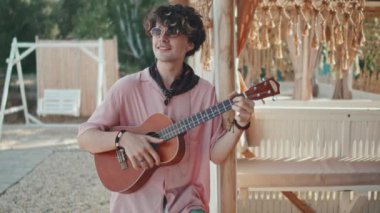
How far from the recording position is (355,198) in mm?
3467

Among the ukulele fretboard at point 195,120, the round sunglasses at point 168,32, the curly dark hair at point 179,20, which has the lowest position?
the ukulele fretboard at point 195,120

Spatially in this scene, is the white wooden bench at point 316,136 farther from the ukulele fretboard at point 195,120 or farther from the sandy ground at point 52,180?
the sandy ground at point 52,180

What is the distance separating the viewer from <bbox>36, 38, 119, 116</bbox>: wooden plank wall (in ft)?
35.8

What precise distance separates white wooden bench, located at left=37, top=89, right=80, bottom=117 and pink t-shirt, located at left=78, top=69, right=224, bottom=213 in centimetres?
851

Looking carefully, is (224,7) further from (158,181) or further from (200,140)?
(158,181)

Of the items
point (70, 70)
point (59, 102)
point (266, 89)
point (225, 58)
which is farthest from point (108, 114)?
point (70, 70)

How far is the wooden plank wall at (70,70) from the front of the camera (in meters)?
10.9

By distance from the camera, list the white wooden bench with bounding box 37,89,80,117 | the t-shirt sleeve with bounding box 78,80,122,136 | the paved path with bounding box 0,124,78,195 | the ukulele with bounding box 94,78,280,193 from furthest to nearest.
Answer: the white wooden bench with bounding box 37,89,80,117 < the paved path with bounding box 0,124,78,195 < the t-shirt sleeve with bounding box 78,80,122,136 < the ukulele with bounding box 94,78,280,193

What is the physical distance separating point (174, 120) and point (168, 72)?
0.77 feet

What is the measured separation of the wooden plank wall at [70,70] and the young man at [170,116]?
29.8 ft

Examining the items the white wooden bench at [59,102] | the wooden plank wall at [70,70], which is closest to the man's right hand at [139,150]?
the white wooden bench at [59,102]

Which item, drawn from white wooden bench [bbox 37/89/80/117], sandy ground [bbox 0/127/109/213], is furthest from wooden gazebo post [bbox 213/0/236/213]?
white wooden bench [bbox 37/89/80/117]

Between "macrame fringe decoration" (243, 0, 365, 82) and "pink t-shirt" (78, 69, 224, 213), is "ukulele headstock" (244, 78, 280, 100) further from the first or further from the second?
"macrame fringe decoration" (243, 0, 365, 82)

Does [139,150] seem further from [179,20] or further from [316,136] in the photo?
[316,136]
